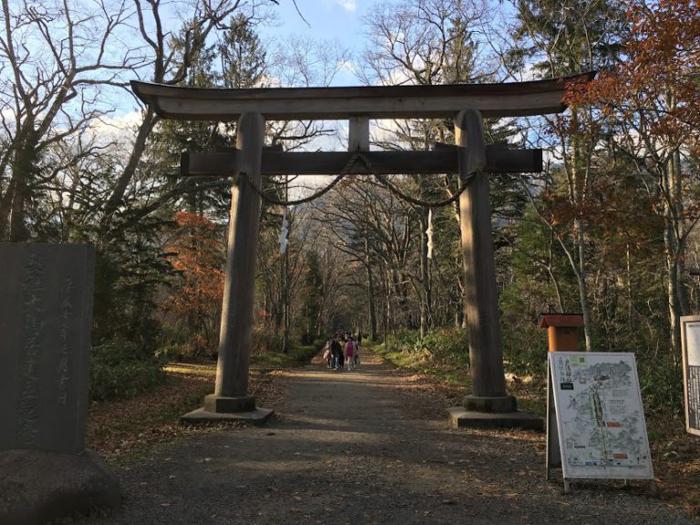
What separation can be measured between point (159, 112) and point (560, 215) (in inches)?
308

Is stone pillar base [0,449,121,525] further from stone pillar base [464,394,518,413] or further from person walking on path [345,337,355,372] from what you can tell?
person walking on path [345,337,355,372]

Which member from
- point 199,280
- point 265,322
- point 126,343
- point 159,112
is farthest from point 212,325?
point 159,112

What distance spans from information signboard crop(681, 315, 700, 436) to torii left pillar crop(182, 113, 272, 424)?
6037 mm

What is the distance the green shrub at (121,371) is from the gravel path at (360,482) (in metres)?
5.60

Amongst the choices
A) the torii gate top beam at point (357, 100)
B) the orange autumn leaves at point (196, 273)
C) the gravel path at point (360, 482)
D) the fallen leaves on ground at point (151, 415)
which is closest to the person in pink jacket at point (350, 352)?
the orange autumn leaves at point (196, 273)

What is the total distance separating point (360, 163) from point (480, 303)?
3.35m

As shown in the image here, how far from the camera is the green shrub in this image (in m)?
12.3

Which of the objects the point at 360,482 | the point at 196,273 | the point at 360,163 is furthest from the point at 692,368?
the point at 196,273

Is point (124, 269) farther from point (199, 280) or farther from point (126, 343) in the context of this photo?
point (199, 280)

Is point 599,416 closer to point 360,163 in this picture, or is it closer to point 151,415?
point 360,163

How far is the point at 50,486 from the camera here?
4.23 m

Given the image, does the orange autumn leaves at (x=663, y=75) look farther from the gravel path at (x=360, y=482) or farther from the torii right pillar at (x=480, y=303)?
the gravel path at (x=360, y=482)

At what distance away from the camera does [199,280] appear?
73.9ft

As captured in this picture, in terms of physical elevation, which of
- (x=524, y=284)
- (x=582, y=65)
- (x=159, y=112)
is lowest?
(x=524, y=284)
